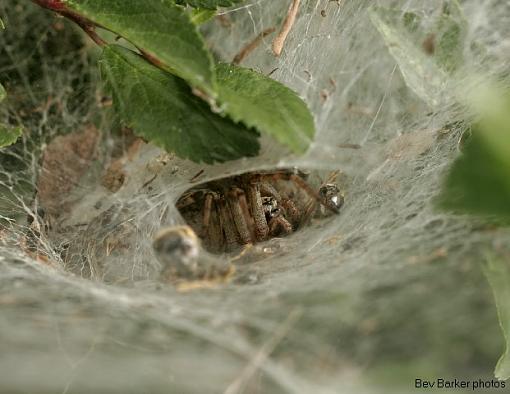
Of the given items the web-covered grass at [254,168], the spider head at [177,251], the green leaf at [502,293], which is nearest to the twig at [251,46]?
the web-covered grass at [254,168]

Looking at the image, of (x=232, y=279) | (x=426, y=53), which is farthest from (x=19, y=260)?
(x=426, y=53)

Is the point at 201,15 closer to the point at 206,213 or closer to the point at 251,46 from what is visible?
the point at 251,46

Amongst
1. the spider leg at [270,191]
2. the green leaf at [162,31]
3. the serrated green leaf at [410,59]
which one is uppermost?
the serrated green leaf at [410,59]

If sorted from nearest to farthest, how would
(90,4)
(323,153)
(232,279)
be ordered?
(90,4), (232,279), (323,153)

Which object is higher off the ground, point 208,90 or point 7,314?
point 208,90

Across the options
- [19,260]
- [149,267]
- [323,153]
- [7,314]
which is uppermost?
[323,153]

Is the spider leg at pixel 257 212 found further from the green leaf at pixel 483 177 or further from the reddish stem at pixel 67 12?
the green leaf at pixel 483 177

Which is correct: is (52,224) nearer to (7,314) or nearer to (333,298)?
(7,314)

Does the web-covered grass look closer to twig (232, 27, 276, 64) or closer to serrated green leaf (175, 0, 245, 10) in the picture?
twig (232, 27, 276, 64)
